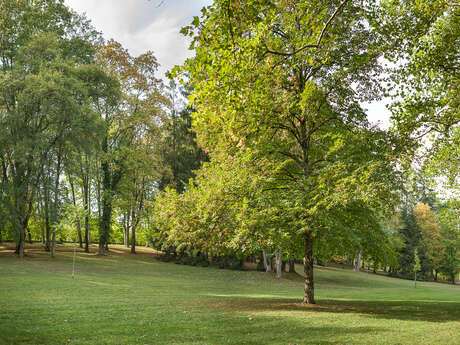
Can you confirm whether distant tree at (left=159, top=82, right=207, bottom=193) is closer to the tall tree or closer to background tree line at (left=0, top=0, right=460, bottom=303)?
the tall tree

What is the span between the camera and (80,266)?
26.7 m

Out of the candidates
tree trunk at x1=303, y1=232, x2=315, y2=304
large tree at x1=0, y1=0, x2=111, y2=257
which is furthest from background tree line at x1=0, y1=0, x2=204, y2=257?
tree trunk at x1=303, y1=232, x2=315, y2=304

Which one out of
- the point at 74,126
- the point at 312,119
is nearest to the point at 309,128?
the point at 312,119

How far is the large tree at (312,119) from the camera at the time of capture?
31.5 feet

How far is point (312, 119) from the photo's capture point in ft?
42.5

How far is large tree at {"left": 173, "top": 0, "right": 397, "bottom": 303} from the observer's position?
9.60 m

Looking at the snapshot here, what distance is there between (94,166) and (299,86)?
29.4 m

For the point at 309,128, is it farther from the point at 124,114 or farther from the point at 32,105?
the point at 124,114

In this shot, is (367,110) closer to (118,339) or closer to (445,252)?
(118,339)

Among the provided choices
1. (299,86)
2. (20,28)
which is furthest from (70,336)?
(20,28)

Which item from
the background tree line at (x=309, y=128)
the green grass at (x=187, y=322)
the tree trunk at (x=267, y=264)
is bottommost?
the tree trunk at (x=267, y=264)

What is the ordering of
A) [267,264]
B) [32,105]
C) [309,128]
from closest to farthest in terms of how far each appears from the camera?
[309,128]
[32,105]
[267,264]

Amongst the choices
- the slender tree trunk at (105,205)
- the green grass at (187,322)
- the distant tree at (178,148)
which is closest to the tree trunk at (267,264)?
the distant tree at (178,148)

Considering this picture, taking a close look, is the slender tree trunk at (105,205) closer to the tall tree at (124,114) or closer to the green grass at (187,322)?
the tall tree at (124,114)
